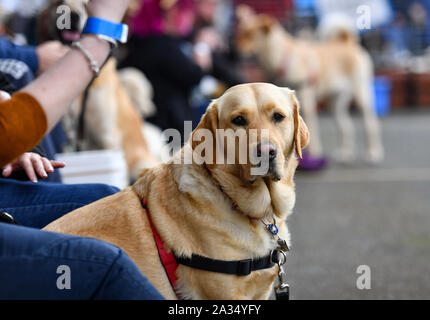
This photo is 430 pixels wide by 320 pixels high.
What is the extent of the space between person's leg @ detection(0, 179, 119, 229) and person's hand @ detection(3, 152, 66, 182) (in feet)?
0.14

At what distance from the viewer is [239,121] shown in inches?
72.0

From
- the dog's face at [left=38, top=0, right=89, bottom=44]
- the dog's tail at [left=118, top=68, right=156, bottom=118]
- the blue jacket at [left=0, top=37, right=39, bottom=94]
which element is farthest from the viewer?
the dog's tail at [left=118, top=68, right=156, bottom=118]

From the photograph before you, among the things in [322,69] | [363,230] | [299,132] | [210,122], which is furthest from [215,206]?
[322,69]

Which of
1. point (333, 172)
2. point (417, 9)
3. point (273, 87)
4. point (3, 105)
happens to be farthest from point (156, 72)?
point (417, 9)

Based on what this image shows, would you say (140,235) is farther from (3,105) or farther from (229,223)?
(3,105)

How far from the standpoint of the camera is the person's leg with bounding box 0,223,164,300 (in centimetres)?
119

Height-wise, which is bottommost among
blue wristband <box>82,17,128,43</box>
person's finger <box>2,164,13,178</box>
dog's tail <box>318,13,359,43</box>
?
person's finger <box>2,164,13,178</box>

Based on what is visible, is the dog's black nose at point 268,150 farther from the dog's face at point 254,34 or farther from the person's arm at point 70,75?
the dog's face at point 254,34

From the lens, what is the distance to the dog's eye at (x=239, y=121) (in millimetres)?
1820

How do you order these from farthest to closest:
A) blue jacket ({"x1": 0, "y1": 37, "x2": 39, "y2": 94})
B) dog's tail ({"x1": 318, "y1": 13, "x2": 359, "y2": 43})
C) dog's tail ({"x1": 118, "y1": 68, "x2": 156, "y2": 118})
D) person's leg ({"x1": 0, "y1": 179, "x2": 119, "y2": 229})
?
1. dog's tail ({"x1": 318, "y1": 13, "x2": 359, "y2": 43})
2. dog's tail ({"x1": 118, "y1": 68, "x2": 156, "y2": 118})
3. blue jacket ({"x1": 0, "y1": 37, "x2": 39, "y2": 94})
4. person's leg ({"x1": 0, "y1": 179, "x2": 119, "y2": 229})

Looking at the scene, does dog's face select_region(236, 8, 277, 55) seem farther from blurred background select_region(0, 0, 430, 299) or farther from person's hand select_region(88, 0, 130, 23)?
person's hand select_region(88, 0, 130, 23)

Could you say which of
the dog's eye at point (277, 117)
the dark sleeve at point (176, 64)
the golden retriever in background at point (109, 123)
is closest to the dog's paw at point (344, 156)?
the dark sleeve at point (176, 64)

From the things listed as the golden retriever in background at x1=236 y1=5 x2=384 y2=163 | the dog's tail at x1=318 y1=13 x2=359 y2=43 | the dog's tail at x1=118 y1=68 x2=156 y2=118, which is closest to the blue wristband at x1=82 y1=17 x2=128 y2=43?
the dog's tail at x1=118 y1=68 x2=156 y2=118

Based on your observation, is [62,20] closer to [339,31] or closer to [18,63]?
[18,63]
